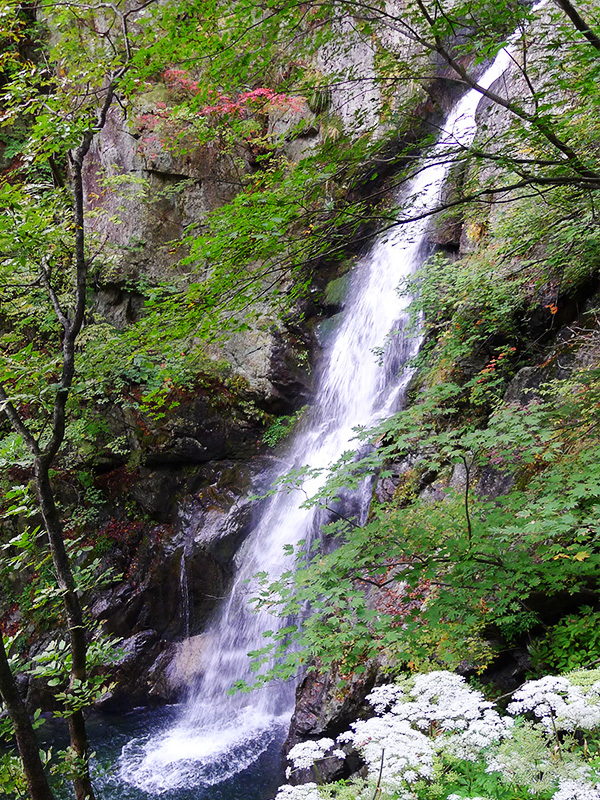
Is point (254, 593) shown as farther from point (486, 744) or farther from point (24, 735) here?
point (486, 744)

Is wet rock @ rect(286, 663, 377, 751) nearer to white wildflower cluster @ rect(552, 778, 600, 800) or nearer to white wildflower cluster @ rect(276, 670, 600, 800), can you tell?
white wildflower cluster @ rect(276, 670, 600, 800)

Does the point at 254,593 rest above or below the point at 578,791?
below

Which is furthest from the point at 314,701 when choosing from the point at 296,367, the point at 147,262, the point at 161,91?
the point at 161,91

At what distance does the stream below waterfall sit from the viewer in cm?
643

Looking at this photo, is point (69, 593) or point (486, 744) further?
point (69, 593)

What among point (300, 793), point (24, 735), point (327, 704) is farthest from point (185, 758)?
point (300, 793)

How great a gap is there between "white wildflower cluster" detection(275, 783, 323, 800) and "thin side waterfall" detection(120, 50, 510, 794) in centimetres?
539

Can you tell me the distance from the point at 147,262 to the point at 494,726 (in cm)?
1187

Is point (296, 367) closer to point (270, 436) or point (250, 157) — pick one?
point (270, 436)

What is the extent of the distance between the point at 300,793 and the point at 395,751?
1.42 feet

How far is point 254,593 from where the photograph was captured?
8.85 meters

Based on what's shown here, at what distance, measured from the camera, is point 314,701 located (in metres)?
5.44

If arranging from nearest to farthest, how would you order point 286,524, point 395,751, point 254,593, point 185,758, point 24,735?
1. point 395,751
2. point 24,735
3. point 185,758
4. point 254,593
5. point 286,524

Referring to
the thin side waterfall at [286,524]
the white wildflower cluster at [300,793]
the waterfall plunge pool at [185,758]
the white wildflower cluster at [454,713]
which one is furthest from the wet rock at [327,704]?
the white wildflower cluster at [300,793]
